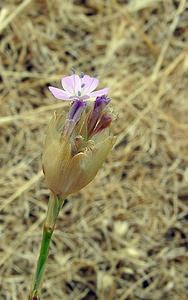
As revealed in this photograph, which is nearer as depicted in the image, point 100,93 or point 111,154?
point 100,93

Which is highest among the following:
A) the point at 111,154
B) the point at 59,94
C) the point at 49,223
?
the point at 111,154

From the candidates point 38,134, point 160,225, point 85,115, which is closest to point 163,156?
point 160,225

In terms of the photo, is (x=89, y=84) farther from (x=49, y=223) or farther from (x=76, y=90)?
(x=49, y=223)

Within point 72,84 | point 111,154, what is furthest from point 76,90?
point 111,154

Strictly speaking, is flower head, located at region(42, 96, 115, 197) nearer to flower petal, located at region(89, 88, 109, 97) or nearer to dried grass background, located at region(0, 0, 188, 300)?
flower petal, located at region(89, 88, 109, 97)

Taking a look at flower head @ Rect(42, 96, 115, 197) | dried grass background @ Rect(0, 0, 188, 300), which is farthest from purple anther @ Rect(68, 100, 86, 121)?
dried grass background @ Rect(0, 0, 188, 300)

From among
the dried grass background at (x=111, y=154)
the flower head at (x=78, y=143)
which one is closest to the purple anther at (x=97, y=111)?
the flower head at (x=78, y=143)

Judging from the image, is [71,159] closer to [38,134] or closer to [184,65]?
[38,134]

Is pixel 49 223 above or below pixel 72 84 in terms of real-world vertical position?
below
